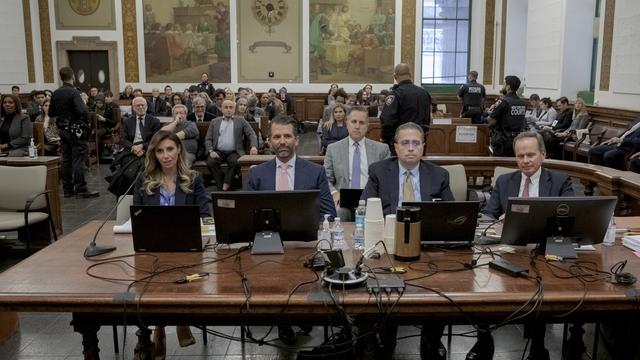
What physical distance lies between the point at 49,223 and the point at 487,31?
14841 millimetres

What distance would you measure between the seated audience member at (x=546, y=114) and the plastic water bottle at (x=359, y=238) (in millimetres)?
9492

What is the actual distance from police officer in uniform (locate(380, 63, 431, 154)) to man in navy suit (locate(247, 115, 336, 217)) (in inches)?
147

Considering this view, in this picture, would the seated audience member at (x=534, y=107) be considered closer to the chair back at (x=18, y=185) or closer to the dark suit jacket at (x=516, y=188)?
the dark suit jacket at (x=516, y=188)

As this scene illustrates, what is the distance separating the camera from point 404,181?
3.69 m

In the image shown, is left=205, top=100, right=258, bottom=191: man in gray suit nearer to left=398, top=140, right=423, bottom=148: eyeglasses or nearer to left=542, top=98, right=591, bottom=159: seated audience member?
left=398, top=140, right=423, bottom=148: eyeglasses

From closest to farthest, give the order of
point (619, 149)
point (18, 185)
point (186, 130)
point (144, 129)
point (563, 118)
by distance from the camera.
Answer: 1. point (18, 185)
2. point (144, 129)
3. point (186, 130)
4. point (619, 149)
5. point (563, 118)

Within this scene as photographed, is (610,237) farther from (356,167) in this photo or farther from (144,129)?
(144,129)

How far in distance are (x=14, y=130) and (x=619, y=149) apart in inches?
331

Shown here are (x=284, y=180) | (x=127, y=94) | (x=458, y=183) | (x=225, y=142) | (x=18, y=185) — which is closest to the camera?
(x=284, y=180)

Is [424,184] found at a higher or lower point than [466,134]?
higher

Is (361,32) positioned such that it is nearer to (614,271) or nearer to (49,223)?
(49,223)

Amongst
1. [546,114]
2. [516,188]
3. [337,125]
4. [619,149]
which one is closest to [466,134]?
[619,149]

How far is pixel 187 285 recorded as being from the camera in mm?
2398

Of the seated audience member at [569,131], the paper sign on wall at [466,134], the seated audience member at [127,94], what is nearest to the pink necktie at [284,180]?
the paper sign on wall at [466,134]
